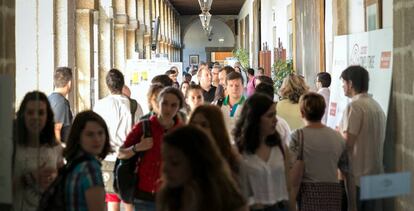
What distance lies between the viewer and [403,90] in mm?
5070

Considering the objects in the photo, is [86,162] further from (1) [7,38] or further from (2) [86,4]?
(2) [86,4]

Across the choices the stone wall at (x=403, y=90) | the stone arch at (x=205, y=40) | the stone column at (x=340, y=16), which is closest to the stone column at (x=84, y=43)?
the stone column at (x=340, y=16)

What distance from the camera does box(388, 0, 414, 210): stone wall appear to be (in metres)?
4.87

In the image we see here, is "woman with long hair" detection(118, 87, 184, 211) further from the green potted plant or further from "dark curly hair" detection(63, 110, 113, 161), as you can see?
the green potted plant

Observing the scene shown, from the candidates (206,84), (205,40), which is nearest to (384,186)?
(206,84)

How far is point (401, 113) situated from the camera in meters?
5.13

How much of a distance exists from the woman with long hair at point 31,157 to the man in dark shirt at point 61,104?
22 centimetres

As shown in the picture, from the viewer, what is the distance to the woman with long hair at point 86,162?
11.8 ft

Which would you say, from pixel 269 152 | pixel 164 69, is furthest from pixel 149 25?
pixel 269 152

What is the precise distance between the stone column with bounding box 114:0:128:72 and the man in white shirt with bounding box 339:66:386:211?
12.2 meters

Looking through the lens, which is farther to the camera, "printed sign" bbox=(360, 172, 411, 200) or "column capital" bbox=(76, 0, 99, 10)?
"column capital" bbox=(76, 0, 99, 10)

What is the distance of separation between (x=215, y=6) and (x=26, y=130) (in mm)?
37511

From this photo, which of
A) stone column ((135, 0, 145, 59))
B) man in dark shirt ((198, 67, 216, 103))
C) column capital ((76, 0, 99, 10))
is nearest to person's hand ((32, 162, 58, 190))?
man in dark shirt ((198, 67, 216, 103))

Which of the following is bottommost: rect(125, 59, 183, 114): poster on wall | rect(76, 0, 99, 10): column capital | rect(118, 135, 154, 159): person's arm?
rect(118, 135, 154, 159): person's arm
